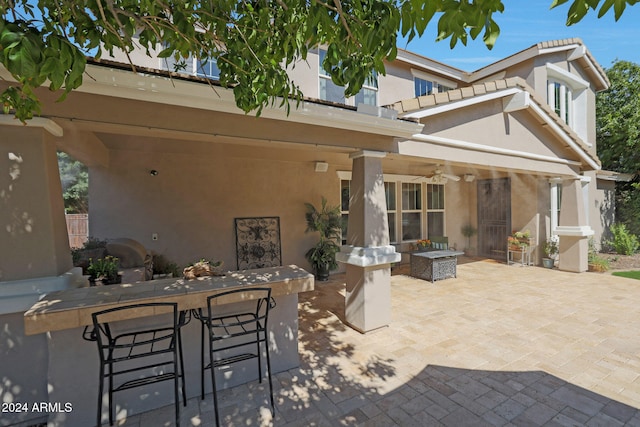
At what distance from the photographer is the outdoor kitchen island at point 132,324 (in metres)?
2.55

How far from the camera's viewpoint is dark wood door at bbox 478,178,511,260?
33.7ft

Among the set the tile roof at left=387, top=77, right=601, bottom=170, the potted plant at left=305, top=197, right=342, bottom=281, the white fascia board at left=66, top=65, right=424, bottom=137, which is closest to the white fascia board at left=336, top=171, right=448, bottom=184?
the potted plant at left=305, top=197, right=342, bottom=281

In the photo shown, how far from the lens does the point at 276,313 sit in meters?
3.54

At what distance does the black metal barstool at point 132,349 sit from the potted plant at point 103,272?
1.51 meters

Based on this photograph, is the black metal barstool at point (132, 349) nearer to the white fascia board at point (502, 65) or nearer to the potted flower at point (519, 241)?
the potted flower at point (519, 241)

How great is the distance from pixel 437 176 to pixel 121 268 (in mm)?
8038

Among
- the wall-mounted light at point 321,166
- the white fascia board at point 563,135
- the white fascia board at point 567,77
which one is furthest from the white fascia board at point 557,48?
the wall-mounted light at point 321,166

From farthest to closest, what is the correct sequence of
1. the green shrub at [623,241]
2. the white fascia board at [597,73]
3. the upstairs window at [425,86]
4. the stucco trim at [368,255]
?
the white fascia board at [597,73] < the green shrub at [623,241] < the upstairs window at [425,86] < the stucco trim at [368,255]

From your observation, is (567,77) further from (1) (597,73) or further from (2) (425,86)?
(2) (425,86)

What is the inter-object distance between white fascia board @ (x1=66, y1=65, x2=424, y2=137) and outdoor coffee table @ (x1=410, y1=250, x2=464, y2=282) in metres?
4.87

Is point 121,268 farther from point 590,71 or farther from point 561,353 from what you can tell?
point 590,71

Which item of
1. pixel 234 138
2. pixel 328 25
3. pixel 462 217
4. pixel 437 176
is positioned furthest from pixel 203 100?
pixel 462 217

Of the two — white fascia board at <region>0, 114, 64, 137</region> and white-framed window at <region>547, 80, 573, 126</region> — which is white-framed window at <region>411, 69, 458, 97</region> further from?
white fascia board at <region>0, 114, 64, 137</region>

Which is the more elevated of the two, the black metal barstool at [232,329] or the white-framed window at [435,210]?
the white-framed window at [435,210]
